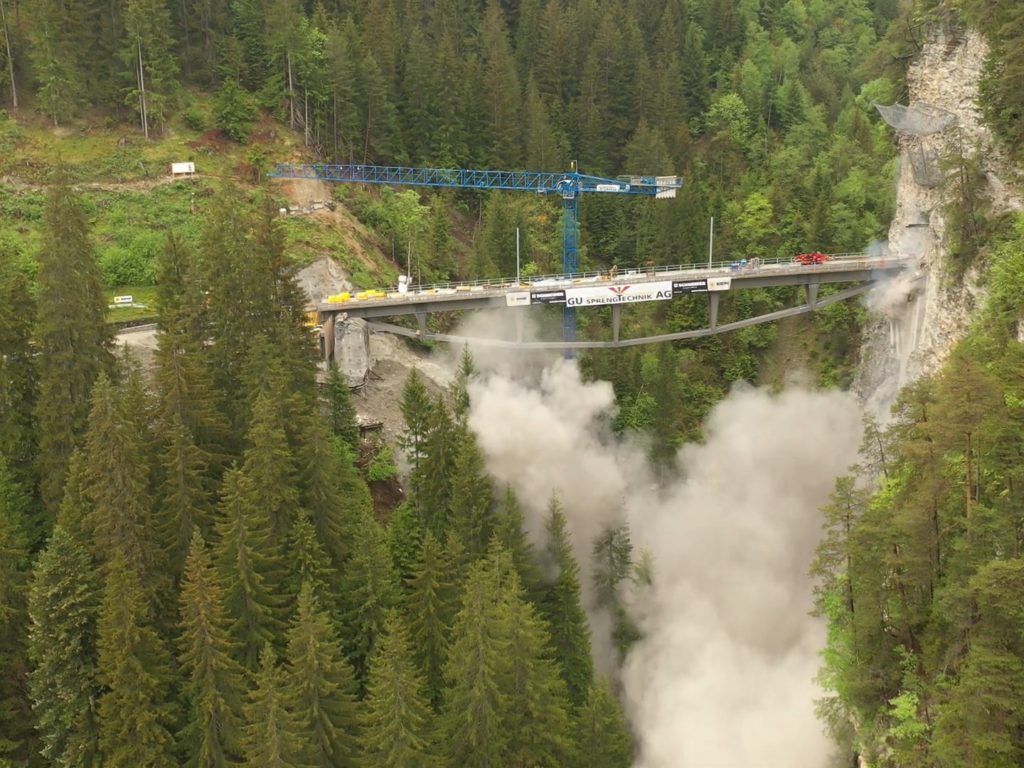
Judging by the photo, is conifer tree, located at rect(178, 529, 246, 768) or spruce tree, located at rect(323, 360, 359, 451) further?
spruce tree, located at rect(323, 360, 359, 451)

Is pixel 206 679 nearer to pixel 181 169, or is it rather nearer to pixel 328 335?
pixel 328 335

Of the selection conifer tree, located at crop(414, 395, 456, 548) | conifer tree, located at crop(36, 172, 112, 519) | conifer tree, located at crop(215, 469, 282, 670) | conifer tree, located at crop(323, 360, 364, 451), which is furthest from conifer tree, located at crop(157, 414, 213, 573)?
conifer tree, located at crop(323, 360, 364, 451)

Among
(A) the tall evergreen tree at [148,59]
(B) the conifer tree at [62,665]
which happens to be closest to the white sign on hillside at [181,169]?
(A) the tall evergreen tree at [148,59]

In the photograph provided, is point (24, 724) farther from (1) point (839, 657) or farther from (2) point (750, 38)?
(2) point (750, 38)

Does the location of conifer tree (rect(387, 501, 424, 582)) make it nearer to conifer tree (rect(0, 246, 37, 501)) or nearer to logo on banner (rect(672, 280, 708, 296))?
conifer tree (rect(0, 246, 37, 501))

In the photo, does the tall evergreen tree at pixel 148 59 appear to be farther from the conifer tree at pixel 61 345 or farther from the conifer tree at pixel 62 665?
the conifer tree at pixel 62 665

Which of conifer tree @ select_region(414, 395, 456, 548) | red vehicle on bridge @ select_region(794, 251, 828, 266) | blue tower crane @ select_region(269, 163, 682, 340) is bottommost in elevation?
conifer tree @ select_region(414, 395, 456, 548)
